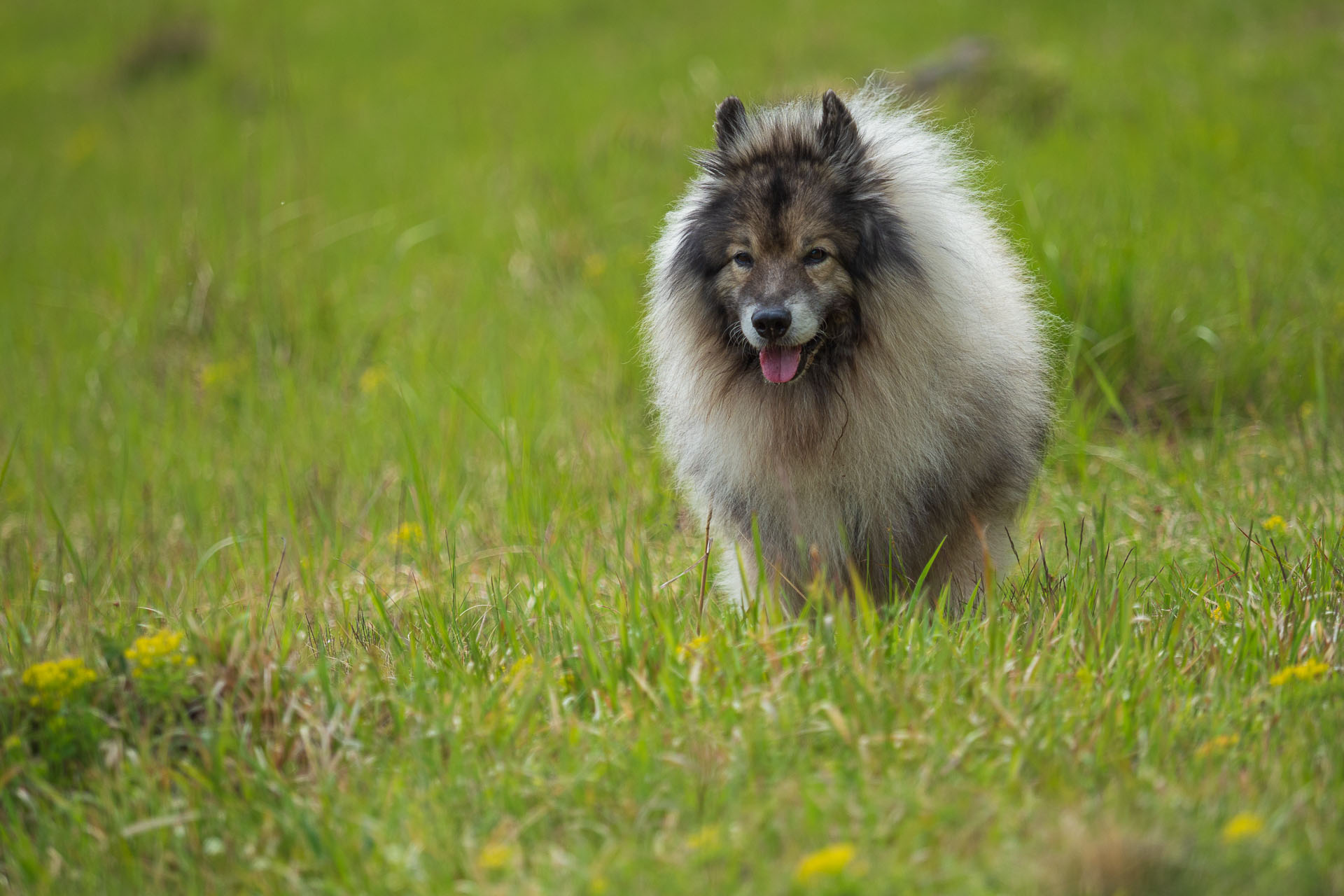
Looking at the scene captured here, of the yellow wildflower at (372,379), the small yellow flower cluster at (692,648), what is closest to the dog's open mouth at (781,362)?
the small yellow flower cluster at (692,648)

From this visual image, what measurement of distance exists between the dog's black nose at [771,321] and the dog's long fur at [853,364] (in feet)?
0.13

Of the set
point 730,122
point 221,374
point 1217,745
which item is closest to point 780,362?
point 730,122

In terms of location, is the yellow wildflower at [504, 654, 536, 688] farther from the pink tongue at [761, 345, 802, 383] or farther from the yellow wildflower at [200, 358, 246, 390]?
the yellow wildflower at [200, 358, 246, 390]

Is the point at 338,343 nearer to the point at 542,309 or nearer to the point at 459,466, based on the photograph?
the point at 542,309

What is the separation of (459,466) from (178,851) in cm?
313

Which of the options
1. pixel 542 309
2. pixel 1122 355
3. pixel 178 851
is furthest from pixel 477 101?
pixel 178 851

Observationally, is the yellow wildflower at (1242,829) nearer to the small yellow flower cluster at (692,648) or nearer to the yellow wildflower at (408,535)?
the small yellow flower cluster at (692,648)

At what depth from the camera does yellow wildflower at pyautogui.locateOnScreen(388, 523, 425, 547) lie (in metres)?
4.33

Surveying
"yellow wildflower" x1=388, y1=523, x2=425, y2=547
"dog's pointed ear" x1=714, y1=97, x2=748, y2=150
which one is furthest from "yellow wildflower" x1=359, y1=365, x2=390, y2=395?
"dog's pointed ear" x1=714, y1=97, x2=748, y2=150

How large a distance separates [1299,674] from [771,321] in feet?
5.50

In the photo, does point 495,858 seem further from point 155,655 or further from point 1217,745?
point 1217,745

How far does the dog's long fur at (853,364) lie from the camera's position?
3.48 metres

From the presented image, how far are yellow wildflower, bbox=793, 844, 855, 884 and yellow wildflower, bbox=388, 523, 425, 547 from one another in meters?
2.56

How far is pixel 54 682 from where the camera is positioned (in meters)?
2.71
